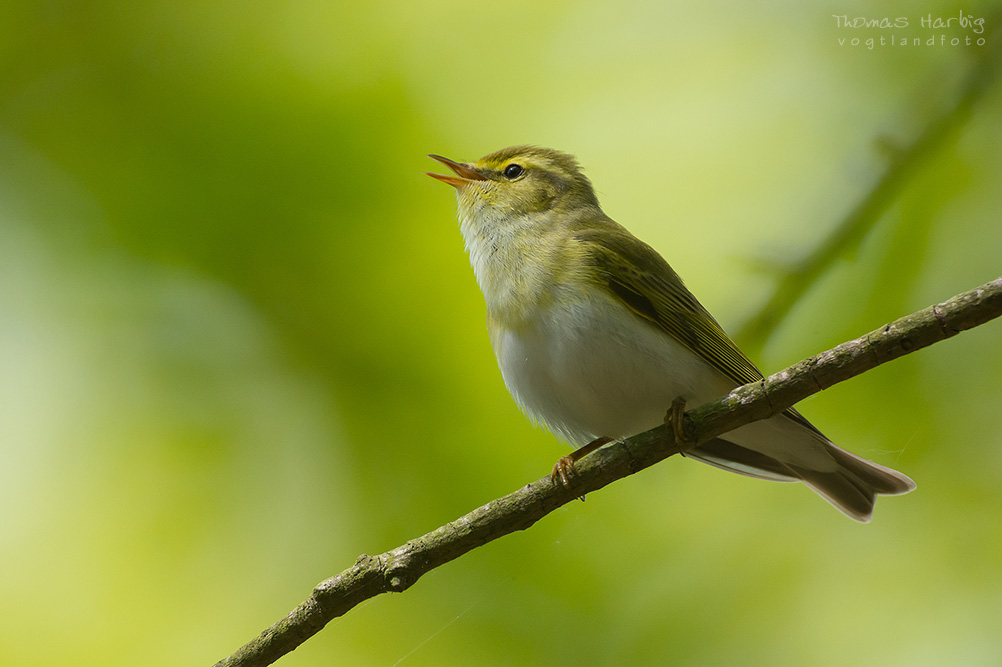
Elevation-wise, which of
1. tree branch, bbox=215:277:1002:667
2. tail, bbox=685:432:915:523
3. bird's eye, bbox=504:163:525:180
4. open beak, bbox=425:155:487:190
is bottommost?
tail, bbox=685:432:915:523

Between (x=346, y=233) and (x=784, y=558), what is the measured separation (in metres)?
1.79

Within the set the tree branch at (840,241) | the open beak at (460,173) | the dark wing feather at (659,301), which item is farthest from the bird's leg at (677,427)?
the open beak at (460,173)

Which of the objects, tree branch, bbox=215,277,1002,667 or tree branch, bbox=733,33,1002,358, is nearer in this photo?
tree branch, bbox=215,277,1002,667

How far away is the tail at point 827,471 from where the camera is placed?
2.21 meters

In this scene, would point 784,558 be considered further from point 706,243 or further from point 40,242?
point 40,242

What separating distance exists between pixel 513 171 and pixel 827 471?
1386 mm

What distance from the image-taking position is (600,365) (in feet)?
7.15

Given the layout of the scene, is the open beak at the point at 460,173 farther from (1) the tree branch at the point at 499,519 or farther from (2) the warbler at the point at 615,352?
(1) the tree branch at the point at 499,519

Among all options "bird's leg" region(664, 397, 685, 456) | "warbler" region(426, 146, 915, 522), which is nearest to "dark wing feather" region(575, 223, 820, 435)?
"warbler" region(426, 146, 915, 522)

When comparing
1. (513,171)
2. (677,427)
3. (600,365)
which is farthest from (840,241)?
(513,171)

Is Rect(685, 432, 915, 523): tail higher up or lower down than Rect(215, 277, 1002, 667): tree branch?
lower down

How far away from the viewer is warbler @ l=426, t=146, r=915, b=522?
7.12 ft

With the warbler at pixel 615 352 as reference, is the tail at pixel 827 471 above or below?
below

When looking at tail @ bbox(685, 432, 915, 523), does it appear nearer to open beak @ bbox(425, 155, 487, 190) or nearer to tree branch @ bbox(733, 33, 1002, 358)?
tree branch @ bbox(733, 33, 1002, 358)
